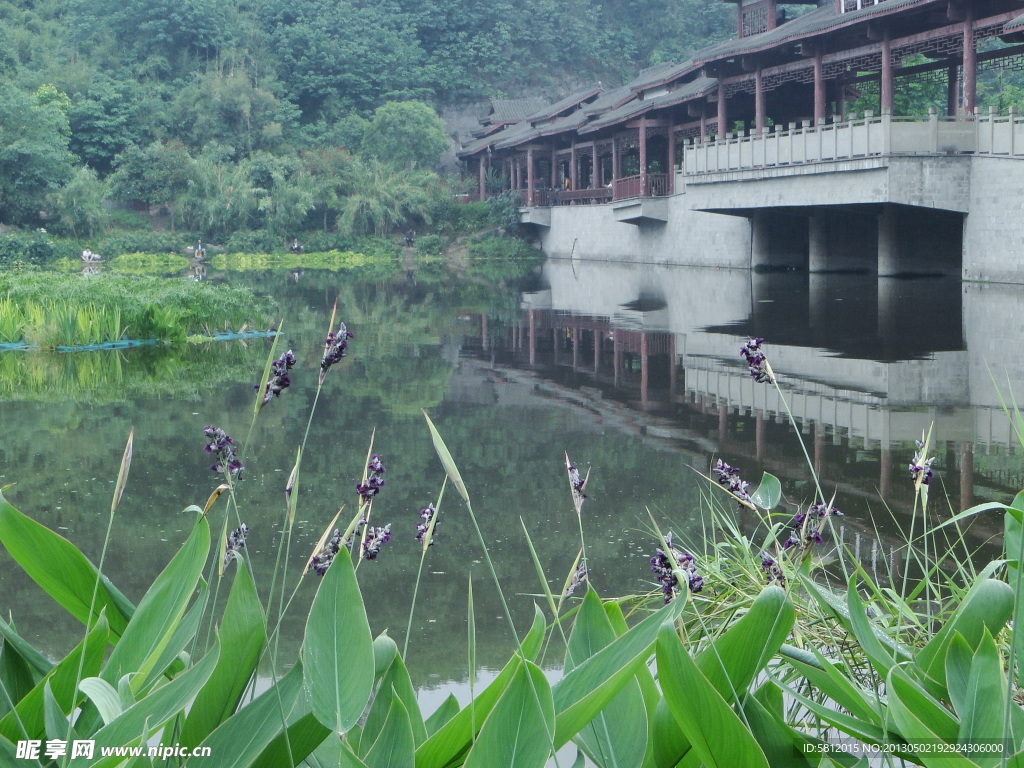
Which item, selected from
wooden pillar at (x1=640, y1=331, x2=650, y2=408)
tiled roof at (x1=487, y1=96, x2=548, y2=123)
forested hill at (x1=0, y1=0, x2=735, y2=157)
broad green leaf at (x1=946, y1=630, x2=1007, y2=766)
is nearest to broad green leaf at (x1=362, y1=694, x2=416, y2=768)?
broad green leaf at (x1=946, y1=630, x2=1007, y2=766)

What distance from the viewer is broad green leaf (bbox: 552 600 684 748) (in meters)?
1.34

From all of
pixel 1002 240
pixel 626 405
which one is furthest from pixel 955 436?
pixel 1002 240

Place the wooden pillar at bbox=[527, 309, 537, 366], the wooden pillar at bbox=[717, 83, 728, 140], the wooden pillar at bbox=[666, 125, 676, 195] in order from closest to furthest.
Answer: the wooden pillar at bbox=[527, 309, 537, 366] → the wooden pillar at bbox=[717, 83, 728, 140] → the wooden pillar at bbox=[666, 125, 676, 195]

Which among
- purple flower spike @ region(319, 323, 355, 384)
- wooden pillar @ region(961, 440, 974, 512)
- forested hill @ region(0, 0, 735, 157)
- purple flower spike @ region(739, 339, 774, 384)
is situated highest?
forested hill @ region(0, 0, 735, 157)

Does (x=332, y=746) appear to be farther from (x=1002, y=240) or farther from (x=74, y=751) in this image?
(x=1002, y=240)

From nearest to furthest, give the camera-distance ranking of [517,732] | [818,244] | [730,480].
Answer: [517,732], [730,480], [818,244]

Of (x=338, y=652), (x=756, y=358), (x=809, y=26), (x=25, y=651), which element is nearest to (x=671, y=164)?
(x=809, y=26)

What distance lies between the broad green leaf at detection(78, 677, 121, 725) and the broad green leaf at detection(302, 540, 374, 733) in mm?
229

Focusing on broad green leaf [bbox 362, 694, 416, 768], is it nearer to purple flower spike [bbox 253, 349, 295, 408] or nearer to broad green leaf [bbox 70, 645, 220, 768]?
broad green leaf [bbox 70, 645, 220, 768]

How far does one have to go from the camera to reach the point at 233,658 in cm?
152

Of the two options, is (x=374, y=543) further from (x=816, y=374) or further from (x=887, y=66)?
(x=887, y=66)

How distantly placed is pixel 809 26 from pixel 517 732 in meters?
21.4

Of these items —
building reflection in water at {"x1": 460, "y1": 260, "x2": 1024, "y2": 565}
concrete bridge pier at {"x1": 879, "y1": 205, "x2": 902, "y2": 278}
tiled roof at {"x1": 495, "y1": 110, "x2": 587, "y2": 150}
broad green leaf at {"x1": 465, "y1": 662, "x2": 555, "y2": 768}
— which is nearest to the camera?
broad green leaf at {"x1": 465, "y1": 662, "x2": 555, "y2": 768}

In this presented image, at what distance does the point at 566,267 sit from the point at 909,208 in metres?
13.2
